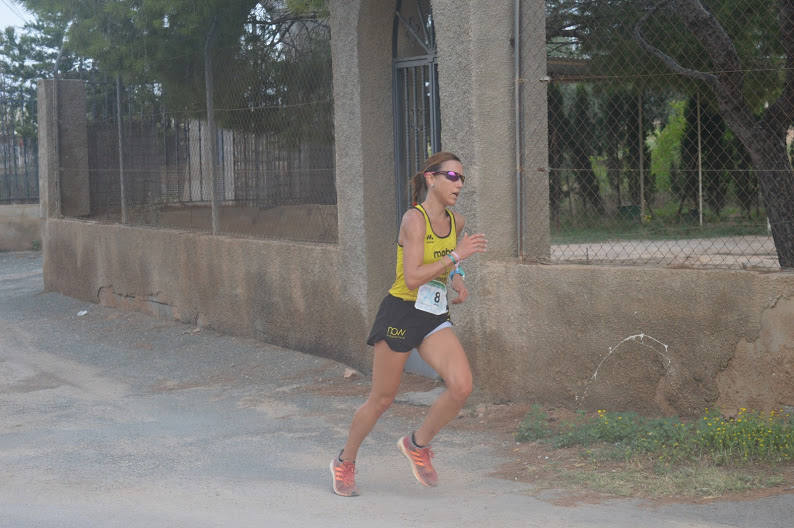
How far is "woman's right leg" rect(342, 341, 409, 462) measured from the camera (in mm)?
5051

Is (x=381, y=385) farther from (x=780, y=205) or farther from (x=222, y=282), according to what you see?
(x=222, y=282)

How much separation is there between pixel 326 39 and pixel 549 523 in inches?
215

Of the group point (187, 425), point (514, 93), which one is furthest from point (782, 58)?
point (187, 425)

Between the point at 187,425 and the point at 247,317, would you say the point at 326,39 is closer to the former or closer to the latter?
the point at 247,317

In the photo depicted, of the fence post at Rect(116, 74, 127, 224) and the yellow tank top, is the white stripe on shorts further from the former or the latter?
the fence post at Rect(116, 74, 127, 224)

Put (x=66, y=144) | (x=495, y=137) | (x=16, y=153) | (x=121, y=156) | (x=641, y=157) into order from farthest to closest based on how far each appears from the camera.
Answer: (x=16, y=153) < (x=66, y=144) < (x=121, y=156) < (x=641, y=157) < (x=495, y=137)

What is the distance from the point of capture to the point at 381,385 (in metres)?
5.06

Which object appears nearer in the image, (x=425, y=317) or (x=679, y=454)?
(x=425, y=317)

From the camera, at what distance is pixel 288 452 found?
619 centimetres

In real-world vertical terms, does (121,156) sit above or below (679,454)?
above

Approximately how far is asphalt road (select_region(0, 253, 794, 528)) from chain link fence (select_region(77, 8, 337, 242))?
128 centimetres

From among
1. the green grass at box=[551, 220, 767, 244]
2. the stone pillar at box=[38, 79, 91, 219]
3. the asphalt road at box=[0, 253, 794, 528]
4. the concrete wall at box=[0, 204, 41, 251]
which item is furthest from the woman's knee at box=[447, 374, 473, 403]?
Result: the concrete wall at box=[0, 204, 41, 251]

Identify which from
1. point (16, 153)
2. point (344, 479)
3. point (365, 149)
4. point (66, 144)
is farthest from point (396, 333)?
point (16, 153)

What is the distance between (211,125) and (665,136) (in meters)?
4.89
